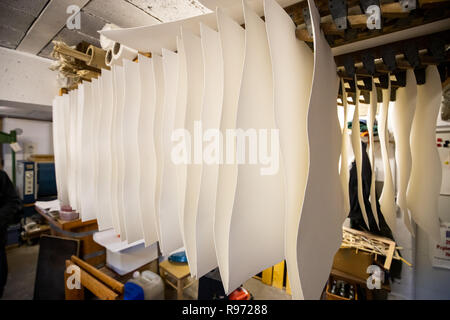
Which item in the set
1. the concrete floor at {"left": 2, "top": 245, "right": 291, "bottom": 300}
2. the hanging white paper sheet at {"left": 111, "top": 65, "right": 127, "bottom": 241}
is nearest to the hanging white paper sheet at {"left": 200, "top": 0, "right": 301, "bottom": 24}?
the hanging white paper sheet at {"left": 111, "top": 65, "right": 127, "bottom": 241}

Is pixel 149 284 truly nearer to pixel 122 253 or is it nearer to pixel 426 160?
pixel 122 253

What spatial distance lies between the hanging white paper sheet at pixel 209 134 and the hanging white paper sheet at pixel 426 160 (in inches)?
27.9

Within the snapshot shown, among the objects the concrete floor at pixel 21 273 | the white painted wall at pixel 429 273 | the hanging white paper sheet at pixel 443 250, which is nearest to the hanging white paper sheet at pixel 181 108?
the white painted wall at pixel 429 273

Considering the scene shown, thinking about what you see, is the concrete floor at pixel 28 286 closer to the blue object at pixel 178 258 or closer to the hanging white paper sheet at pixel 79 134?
the blue object at pixel 178 258

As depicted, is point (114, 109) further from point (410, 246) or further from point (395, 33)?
point (410, 246)

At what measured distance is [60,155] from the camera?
49.9 inches

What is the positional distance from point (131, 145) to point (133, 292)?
1.96 metres

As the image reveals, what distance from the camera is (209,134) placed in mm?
488

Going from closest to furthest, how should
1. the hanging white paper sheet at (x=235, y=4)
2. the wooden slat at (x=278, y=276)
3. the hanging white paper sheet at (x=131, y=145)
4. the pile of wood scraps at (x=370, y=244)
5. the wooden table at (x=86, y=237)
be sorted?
the hanging white paper sheet at (x=235, y=4)
the hanging white paper sheet at (x=131, y=145)
the pile of wood scraps at (x=370, y=244)
the wooden table at (x=86, y=237)
the wooden slat at (x=278, y=276)

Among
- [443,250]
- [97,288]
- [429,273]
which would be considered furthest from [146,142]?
[429,273]

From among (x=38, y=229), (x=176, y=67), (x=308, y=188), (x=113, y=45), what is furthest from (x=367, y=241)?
(x=38, y=229)

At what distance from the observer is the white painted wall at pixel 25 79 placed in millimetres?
1598

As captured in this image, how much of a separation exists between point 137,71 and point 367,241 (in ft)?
9.53

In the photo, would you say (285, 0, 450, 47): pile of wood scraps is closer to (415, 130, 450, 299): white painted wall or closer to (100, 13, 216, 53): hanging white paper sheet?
(100, 13, 216, 53): hanging white paper sheet
